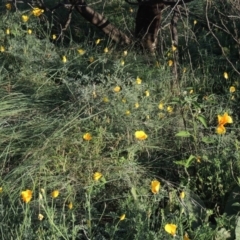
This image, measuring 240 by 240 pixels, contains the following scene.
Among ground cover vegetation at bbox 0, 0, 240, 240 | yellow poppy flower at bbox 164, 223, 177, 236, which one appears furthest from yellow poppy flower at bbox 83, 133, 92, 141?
yellow poppy flower at bbox 164, 223, 177, 236

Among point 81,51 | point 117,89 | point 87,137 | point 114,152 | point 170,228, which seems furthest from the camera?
point 81,51

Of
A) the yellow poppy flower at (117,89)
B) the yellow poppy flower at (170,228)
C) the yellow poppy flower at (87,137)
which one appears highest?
the yellow poppy flower at (117,89)

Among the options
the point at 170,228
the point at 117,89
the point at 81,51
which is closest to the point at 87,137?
the point at 117,89

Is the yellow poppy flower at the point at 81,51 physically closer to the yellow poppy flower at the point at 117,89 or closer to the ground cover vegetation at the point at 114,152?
the ground cover vegetation at the point at 114,152

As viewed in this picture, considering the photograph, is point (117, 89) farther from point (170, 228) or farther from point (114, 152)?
point (170, 228)

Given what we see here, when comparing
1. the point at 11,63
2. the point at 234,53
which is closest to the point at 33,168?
the point at 11,63

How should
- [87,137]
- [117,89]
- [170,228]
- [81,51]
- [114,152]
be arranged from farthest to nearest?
[81,51]
[117,89]
[114,152]
[87,137]
[170,228]

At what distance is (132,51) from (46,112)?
49.4 inches

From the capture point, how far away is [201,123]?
2.87 metres

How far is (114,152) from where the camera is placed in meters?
2.55

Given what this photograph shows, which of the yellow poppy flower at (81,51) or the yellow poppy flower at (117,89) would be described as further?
the yellow poppy flower at (81,51)

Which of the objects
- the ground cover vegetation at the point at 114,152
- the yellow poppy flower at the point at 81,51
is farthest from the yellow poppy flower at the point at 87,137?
the yellow poppy flower at the point at 81,51

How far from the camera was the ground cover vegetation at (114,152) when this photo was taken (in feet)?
6.85

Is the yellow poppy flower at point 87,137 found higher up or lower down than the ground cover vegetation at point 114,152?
higher up
